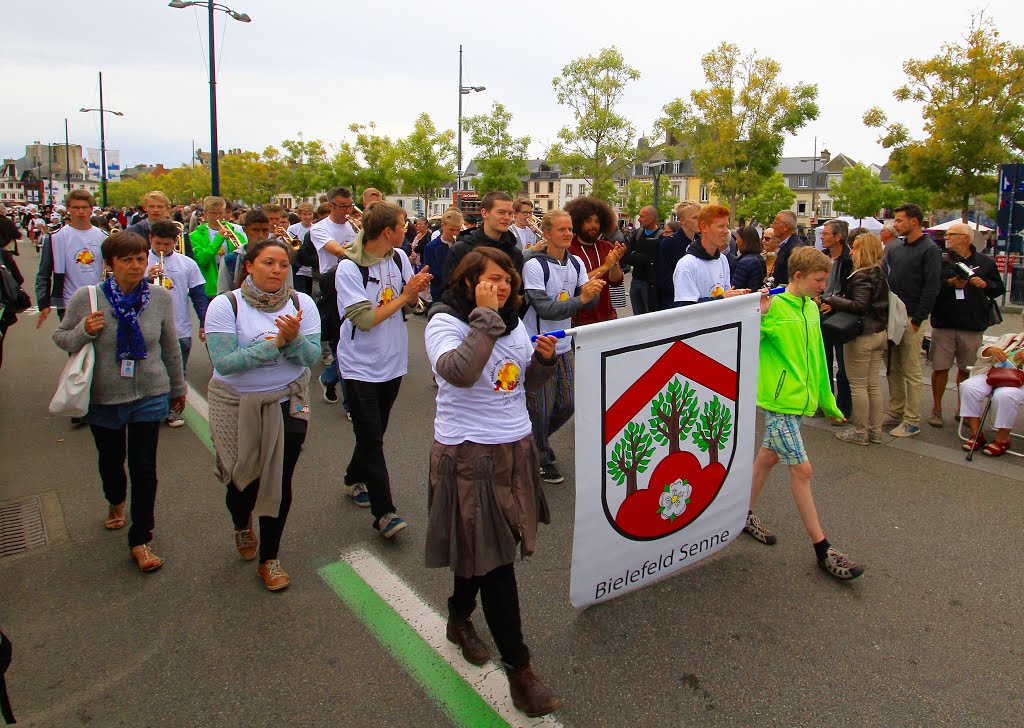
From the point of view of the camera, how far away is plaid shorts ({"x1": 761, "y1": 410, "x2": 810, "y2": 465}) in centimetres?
381

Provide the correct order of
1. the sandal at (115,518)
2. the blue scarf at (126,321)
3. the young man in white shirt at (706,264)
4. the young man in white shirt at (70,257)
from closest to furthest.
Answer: the blue scarf at (126,321), the sandal at (115,518), the young man in white shirt at (706,264), the young man in white shirt at (70,257)

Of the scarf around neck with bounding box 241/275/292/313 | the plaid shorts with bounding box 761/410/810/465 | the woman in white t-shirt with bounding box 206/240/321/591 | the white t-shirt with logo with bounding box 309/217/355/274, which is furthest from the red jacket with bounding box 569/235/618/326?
the white t-shirt with logo with bounding box 309/217/355/274

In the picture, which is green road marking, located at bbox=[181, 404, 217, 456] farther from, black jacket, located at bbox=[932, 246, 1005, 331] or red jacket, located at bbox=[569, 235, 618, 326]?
black jacket, located at bbox=[932, 246, 1005, 331]

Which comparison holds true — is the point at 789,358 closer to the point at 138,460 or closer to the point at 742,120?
the point at 138,460

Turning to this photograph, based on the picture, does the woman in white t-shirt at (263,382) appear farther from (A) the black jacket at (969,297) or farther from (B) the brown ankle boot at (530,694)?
(A) the black jacket at (969,297)

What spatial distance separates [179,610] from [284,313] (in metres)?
1.56

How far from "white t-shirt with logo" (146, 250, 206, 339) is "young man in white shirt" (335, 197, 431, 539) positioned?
3.00 m

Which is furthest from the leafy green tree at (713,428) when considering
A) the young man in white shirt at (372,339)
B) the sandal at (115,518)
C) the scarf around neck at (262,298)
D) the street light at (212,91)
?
the street light at (212,91)

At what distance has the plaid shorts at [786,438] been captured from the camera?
3812 millimetres

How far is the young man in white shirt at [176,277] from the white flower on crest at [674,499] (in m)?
4.63

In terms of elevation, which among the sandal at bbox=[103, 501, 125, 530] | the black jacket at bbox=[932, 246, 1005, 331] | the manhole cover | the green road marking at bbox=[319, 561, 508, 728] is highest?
the black jacket at bbox=[932, 246, 1005, 331]

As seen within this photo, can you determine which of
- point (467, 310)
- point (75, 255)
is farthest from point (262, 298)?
point (75, 255)

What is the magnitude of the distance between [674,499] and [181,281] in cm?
516

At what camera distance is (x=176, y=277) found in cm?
647
